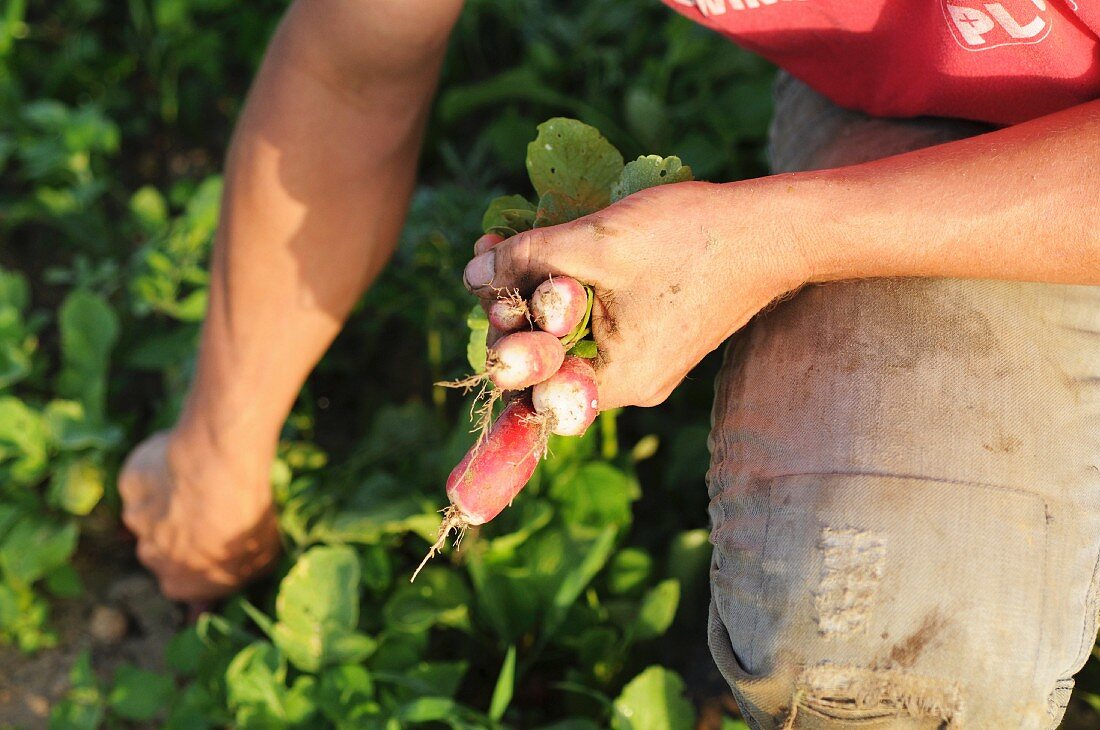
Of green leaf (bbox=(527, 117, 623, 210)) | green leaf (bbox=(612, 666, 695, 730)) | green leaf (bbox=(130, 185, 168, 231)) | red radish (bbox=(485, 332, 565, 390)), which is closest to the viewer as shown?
red radish (bbox=(485, 332, 565, 390))

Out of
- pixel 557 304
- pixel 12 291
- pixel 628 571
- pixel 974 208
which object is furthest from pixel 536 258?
pixel 12 291

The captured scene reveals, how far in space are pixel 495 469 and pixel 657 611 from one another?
1.43ft

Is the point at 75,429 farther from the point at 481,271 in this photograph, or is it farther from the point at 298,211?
the point at 481,271

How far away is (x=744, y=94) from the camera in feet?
6.03

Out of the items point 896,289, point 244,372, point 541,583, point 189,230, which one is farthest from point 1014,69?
point 189,230

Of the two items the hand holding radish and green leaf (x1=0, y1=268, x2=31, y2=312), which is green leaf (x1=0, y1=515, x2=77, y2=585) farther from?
the hand holding radish

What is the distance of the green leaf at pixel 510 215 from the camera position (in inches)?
41.3

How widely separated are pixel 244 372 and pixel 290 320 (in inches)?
3.7

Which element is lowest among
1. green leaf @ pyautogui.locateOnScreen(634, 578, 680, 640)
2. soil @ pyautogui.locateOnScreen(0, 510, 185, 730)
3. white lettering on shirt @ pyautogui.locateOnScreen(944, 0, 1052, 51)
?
soil @ pyautogui.locateOnScreen(0, 510, 185, 730)

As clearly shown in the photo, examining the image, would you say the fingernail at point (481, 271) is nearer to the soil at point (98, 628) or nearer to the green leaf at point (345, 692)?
the green leaf at point (345, 692)

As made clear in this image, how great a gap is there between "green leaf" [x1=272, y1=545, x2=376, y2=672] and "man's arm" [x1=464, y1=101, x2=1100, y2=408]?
52 cm

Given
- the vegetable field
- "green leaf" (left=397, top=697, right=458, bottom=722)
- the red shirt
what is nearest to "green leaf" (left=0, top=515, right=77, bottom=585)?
the vegetable field

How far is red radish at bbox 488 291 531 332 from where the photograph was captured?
89 centimetres

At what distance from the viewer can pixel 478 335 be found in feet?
3.68
